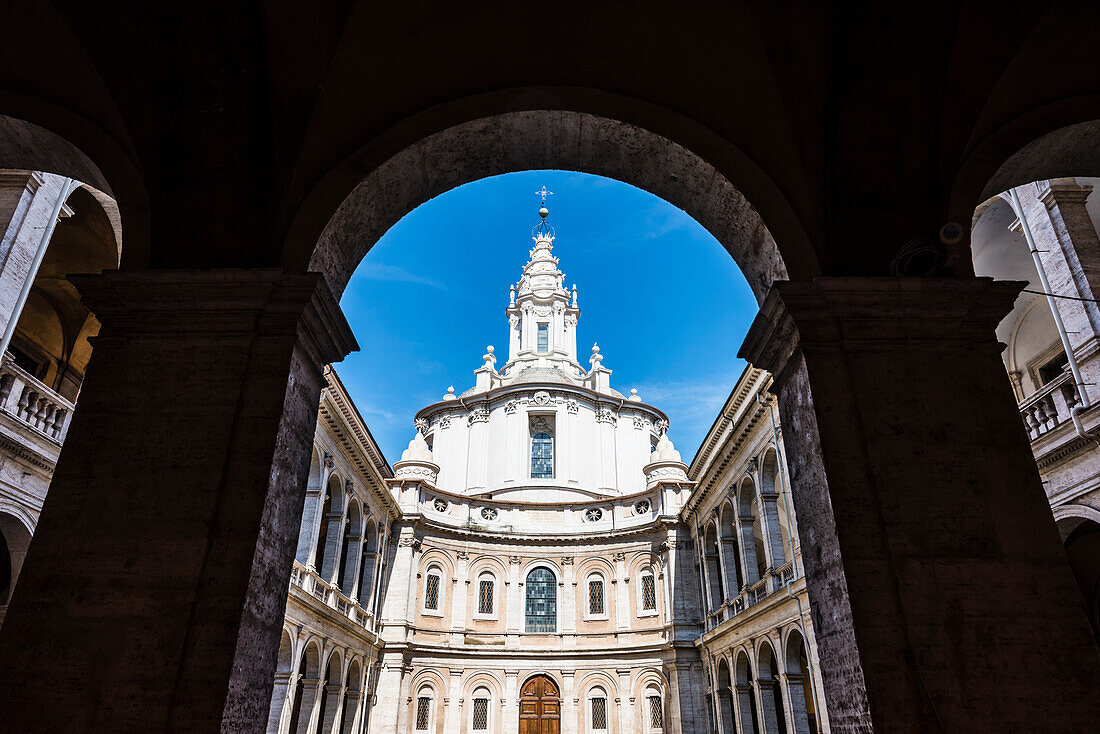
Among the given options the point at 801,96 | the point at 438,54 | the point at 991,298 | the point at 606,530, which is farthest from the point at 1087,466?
the point at 606,530

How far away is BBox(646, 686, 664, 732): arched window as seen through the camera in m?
27.8

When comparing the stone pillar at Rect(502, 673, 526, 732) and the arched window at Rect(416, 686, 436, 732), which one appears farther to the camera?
the stone pillar at Rect(502, 673, 526, 732)

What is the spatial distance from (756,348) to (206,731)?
4742mm

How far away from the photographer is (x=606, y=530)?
31.8 m

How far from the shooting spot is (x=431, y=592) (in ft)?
96.1

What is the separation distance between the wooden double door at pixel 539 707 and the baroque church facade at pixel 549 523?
8 centimetres

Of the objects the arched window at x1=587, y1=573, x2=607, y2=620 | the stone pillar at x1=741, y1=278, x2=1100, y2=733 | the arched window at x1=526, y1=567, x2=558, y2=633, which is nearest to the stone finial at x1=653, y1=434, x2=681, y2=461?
the arched window at x1=587, y1=573, x2=607, y2=620

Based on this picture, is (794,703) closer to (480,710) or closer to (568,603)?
(568,603)

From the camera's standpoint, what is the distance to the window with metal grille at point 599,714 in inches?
1131

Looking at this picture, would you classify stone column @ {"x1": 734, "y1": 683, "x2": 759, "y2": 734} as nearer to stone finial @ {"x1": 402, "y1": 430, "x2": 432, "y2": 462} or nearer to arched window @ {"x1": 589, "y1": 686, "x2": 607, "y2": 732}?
arched window @ {"x1": 589, "y1": 686, "x2": 607, "y2": 732}

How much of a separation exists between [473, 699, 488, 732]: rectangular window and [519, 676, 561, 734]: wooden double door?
143cm

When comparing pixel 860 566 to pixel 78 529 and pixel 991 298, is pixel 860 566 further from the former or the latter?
pixel 78 529

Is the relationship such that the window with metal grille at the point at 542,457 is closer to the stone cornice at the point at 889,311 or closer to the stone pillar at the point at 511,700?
the stone pillar at the point at 511,700

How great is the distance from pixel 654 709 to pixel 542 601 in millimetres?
6342
